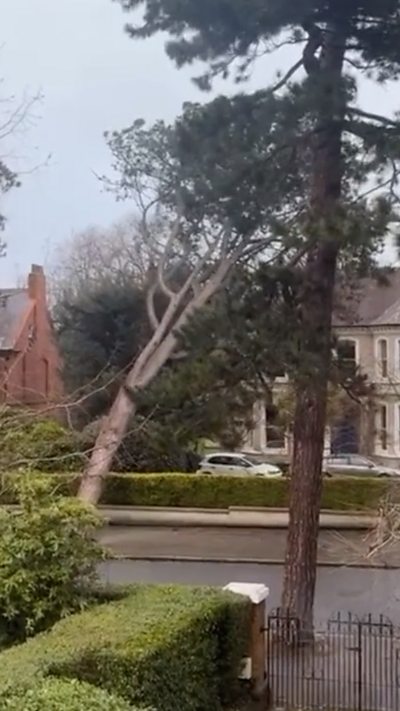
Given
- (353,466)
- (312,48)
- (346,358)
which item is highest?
(312,48)

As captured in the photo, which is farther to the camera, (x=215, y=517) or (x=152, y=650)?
(x=215, y=517)

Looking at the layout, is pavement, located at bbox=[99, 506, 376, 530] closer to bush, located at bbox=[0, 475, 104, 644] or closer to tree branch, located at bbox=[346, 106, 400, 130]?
tree branch, located at bbox=[346, 106, 400, 130]

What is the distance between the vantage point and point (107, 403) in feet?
76.1

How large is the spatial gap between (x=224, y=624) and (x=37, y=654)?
217 centimetres

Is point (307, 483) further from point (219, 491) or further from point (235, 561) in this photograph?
point (219, 491)

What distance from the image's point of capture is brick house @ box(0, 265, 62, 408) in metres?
25.1

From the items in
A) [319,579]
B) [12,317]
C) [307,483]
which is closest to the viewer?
[307,483]

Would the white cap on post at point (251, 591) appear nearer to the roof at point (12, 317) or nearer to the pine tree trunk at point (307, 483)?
the pine tree trunk at point (307, 483)

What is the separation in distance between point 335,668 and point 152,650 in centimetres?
400

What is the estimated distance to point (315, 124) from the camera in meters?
9.93

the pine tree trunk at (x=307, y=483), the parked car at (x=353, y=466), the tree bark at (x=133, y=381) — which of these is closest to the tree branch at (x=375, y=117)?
the pine tree trunk at (x=307, y=483)

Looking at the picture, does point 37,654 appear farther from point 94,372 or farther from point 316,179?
point 94,372

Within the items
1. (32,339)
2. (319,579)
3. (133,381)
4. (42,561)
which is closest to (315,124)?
(42,561)

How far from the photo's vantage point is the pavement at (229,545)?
1608cm
